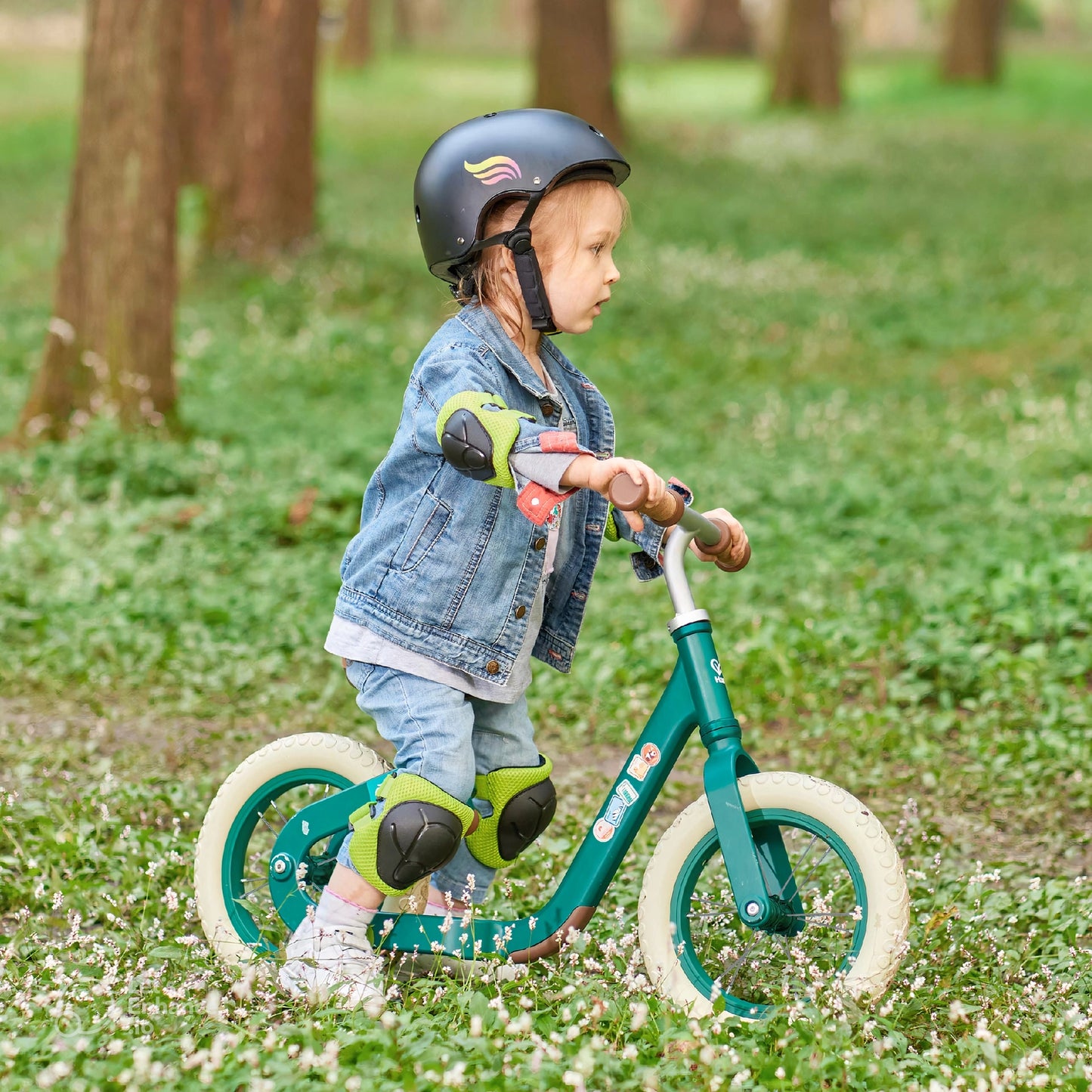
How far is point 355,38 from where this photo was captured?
119 ft

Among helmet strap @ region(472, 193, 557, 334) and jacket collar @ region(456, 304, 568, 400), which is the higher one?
helmet strap @ region(472, 193, 557, 334)

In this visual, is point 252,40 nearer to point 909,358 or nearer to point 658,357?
point 658,357

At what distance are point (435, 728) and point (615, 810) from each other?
0.51 metres

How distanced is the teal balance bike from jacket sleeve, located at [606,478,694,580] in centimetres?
15

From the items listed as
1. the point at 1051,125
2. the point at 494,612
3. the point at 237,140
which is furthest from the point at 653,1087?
the point at 1051,125

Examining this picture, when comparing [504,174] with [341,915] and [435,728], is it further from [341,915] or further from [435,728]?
[341,915]

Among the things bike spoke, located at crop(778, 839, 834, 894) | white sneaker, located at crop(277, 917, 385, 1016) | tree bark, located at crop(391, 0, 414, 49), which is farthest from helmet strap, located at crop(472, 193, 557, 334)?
tree bark, located at crop(391, 0, 414, 49)

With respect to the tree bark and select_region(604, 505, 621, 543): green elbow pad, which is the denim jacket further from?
the tree bark

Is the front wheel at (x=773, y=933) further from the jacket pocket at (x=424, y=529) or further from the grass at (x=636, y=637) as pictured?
the jacket pocket at (x=424, y=529)

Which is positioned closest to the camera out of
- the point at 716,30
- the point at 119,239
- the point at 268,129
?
the point at 119,239

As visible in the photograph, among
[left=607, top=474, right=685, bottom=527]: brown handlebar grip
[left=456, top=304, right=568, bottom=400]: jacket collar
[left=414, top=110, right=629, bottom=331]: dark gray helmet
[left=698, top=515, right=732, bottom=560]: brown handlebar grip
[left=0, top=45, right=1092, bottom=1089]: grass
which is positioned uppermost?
[left=414, top=110, right=629, bottom=331]: dark gray helmet

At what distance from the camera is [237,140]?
527 inches

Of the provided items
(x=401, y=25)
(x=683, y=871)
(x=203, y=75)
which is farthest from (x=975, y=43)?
(x=683, y=871)

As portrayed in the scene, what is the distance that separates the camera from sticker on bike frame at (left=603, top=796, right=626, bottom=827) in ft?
11.3
